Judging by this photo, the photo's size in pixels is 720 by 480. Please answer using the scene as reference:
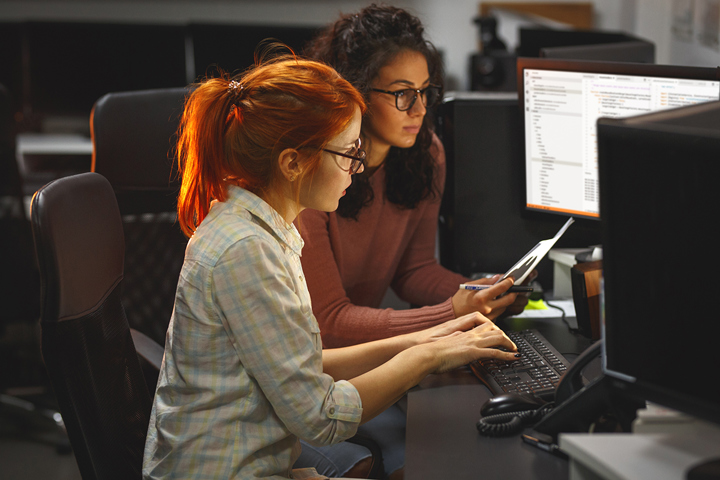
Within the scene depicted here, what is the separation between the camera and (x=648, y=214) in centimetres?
67

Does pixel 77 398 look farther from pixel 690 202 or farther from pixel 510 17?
pixel 510 17

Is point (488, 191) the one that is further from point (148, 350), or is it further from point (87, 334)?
point (87, 334)

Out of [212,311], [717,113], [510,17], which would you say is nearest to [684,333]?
[717,113]

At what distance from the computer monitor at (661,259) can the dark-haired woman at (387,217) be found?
542 millimetres

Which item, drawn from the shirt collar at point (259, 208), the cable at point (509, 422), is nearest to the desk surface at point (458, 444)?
the cable at point (509, 422)

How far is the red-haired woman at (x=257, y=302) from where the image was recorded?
2.81ft

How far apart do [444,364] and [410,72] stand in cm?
66

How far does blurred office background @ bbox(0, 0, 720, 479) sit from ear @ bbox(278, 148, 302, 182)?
3.12ft

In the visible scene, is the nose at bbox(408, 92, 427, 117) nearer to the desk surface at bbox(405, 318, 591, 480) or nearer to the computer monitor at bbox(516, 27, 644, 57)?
the desk surface at bbox(405, 318, 591, 480)

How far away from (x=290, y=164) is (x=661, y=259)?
1.70ft

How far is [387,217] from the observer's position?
5.10 ft

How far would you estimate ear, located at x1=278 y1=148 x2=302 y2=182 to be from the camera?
96 cm

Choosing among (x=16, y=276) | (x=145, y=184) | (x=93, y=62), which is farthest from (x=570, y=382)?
(x=93, y=62)

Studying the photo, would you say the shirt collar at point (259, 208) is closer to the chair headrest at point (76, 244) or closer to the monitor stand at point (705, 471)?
the chair headrest at point (76, 244)
